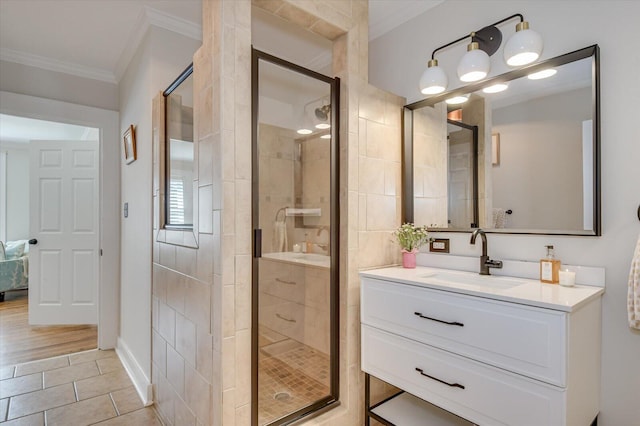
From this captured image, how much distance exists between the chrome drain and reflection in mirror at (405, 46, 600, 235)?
1246 mm

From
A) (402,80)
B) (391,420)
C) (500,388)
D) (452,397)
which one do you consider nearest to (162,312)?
(391,420)

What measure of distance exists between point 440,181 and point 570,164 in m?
0.68

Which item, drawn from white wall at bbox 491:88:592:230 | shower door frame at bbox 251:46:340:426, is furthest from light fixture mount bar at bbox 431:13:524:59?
shower door frame at bbox 251:46:340:426

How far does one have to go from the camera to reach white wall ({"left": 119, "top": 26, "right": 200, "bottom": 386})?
2322 mm

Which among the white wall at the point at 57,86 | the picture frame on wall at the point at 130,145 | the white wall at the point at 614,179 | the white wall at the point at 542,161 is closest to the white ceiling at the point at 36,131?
the white wall at the point at 57,86

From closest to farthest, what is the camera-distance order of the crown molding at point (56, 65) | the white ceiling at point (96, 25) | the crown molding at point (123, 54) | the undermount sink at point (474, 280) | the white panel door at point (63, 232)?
the undermount sink at point (474, 280), the white ceiling at point (96, 25), the crown molding at point (123, 54), the crown molding at point (56, 65), the white panel door at point (63, 232)

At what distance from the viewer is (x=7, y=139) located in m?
5.99

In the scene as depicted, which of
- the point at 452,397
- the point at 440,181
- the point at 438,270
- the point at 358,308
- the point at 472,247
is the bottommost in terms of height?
the point at 452,397

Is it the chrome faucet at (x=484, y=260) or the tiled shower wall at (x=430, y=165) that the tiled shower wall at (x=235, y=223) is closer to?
the tiled shower wall at (x=430, y=165)

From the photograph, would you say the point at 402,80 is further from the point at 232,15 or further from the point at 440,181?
the point at 232,15

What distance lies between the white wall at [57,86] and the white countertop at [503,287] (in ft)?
9.81

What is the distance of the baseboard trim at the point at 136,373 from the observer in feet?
7.38

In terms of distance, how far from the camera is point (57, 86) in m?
2.96

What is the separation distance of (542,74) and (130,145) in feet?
9.22
